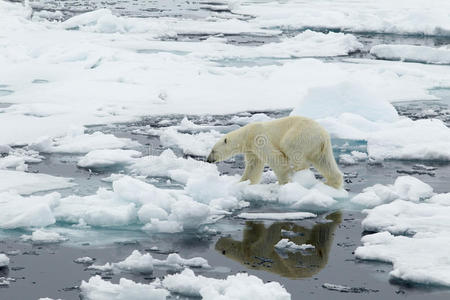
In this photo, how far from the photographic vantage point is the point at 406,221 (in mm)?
6484

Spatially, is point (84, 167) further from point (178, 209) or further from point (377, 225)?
point (377, 225)

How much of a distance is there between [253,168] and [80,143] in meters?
2.57

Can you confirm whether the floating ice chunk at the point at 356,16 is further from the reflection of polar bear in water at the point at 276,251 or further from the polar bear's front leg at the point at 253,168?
the reflection of polar bear in water at the point at 276,251

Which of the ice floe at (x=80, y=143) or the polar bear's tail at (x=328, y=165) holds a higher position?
the polar bear's tail at (x=328, y=165)

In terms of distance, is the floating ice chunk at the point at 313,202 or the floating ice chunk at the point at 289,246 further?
the floating ice chunk at the point at 313,202

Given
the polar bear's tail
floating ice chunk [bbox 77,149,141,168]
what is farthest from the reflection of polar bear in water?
floating ice chunk [bbox 77,149,141,168]

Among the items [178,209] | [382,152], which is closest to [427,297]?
[178,209]

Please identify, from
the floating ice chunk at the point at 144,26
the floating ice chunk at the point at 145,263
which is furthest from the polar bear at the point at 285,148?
the floating ice chunk at the point at 144,26

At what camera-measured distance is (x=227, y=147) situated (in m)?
7.53

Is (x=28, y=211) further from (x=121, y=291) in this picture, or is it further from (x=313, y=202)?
(x=313, y=202)

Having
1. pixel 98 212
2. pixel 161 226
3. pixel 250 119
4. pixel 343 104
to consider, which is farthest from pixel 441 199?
pixel 250 119

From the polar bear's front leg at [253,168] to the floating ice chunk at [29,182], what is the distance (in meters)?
1.63

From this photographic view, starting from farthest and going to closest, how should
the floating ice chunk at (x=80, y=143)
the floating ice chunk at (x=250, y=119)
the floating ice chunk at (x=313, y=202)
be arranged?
1. the floating ice chunk at (x=250, y=119)
2. the floating ice chunk at (x=80, y=143)
3. the floating ice chunk at (x=313, y=202)

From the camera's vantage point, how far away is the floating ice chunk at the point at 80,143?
8.98m
